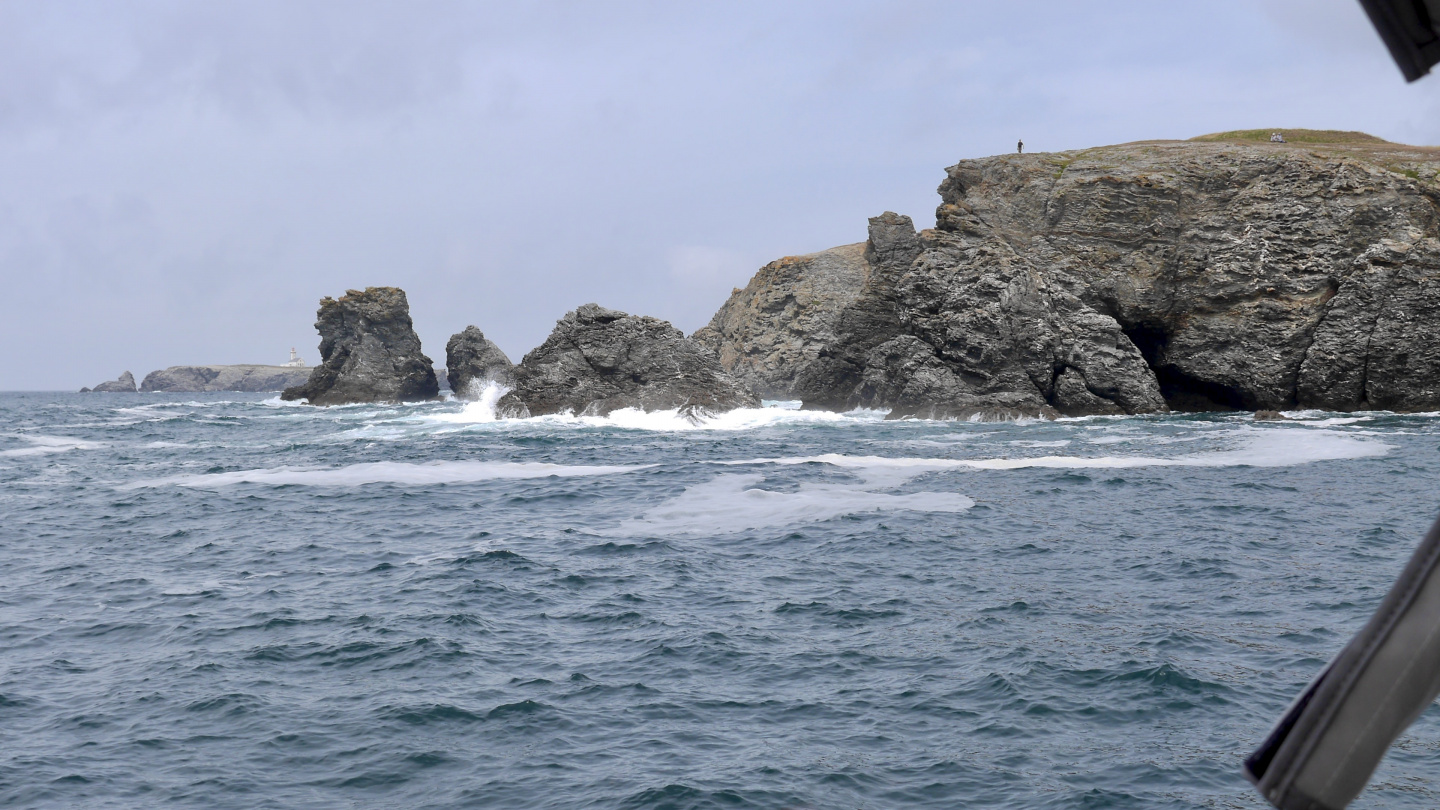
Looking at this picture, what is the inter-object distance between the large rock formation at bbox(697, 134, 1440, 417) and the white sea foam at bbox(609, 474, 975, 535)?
32005mm

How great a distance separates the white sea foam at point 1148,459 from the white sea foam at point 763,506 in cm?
389

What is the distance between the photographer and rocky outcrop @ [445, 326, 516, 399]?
11219 centimetres

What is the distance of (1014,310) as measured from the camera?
59594 millimetres

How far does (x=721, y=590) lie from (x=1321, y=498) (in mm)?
17376

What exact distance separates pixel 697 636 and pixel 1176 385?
2295 inches

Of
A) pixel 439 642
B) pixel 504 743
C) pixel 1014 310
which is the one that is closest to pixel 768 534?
pixel 439 642

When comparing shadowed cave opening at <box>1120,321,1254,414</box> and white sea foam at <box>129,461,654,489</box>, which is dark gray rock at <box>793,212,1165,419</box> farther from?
white sea foam at <box>129,461,654,489</box>

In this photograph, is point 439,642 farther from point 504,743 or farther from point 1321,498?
point 1321,498

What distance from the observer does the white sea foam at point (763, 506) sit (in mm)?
23312

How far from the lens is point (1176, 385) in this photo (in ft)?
209

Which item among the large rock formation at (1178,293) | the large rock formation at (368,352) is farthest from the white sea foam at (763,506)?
Result: the large rock formation at (368,352)

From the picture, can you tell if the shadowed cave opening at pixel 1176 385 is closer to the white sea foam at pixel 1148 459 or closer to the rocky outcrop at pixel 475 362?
the white sea foam at pixel 1148 459

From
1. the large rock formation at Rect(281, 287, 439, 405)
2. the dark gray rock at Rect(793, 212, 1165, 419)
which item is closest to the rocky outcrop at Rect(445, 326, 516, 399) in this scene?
the large rock formation at Rect(281, 287, 439, 405)

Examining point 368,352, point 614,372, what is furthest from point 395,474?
point 368,352
